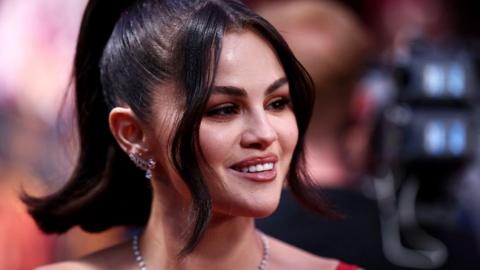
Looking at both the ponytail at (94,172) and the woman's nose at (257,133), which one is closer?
the woman's nose at (257,133)

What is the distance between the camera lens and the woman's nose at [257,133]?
5.72ft

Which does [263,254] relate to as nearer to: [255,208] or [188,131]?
[255,208]

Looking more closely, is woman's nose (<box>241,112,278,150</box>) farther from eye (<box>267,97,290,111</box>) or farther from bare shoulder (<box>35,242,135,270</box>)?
bare shoulder (<box>35,242,135,270</box>)

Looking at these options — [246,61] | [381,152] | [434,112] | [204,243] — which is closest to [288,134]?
[246,61]

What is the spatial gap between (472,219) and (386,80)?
21.9 inches

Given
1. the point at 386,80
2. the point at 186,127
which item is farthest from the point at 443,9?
the point at 186,127

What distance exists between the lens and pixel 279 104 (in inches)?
72.3

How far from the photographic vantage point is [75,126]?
2209mm

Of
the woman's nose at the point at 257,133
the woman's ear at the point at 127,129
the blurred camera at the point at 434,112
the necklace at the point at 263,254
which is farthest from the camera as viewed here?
the blurred camera at the point at 434,112

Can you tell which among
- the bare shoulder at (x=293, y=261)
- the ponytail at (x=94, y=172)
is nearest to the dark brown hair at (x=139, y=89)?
the ponytail at (x=94, y=172)

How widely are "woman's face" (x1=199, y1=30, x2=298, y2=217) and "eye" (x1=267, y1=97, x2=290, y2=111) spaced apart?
0.01 meters

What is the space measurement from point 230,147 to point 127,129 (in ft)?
0.85

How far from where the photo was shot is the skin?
5.74 feet

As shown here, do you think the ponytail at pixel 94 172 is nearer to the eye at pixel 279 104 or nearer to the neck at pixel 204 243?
the neck at pixel 204 243
